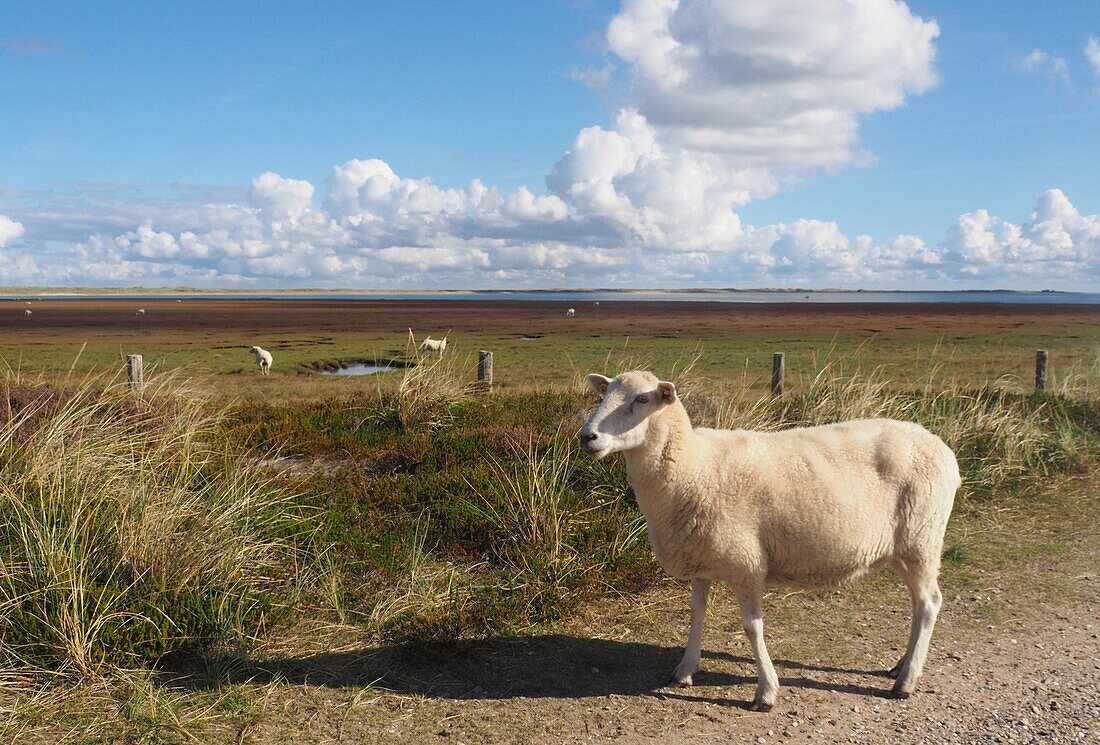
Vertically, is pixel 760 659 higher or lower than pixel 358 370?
higher

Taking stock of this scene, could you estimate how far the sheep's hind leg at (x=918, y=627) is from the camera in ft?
15.2

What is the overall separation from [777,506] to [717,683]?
1.30 metres

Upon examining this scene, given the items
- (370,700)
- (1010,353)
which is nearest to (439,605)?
(370,700)

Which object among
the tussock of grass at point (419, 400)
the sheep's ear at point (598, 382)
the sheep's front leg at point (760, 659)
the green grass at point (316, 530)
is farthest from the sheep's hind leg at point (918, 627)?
the tussock of grass at point (419, 400)

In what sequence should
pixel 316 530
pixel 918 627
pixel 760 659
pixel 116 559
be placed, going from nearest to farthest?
pixel 760 659, pixel 918 627, pixel 116 559, pixel 316 530

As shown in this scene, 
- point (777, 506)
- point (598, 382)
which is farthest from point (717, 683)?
point (598, 382)

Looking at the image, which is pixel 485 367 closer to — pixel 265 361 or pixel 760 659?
pixel 760 659

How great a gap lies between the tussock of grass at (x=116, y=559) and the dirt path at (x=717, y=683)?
0.75 m

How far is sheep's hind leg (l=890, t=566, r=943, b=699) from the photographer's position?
464 centimetres

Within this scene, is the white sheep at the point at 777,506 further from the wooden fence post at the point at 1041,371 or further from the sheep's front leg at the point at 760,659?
the wooden fence post at the point at 1041,371

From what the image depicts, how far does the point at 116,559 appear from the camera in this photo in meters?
5.14

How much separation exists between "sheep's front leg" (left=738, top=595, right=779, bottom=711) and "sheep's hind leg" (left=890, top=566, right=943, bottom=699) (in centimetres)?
84

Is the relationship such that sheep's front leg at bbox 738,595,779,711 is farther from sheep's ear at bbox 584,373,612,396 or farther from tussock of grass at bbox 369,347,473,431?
tussock of grass at bbox 369,347,473,431

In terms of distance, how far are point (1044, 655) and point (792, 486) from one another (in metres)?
2.38
